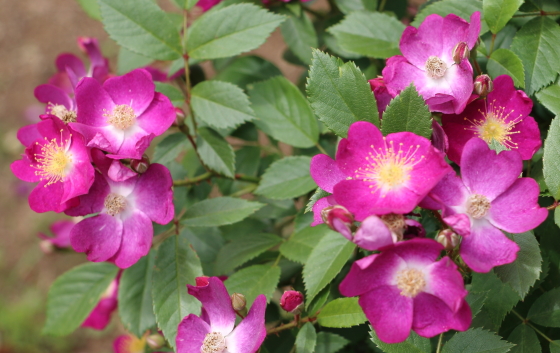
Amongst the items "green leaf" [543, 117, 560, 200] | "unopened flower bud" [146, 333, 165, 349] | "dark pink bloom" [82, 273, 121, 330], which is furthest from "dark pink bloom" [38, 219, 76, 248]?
"green leaf" [543, 117, 560, 200]

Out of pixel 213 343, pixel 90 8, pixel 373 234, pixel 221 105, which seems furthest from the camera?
pixel 90 8

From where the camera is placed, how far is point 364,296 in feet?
2.75

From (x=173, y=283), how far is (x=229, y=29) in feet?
2.19

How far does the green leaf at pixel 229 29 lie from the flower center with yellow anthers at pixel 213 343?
694 mm

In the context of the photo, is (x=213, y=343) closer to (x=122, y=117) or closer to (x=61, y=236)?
(x=122, y=117)

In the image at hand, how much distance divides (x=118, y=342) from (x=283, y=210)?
827mm

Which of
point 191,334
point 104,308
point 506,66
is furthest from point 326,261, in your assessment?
point 104,308

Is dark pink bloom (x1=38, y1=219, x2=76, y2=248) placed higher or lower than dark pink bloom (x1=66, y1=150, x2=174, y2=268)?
lower

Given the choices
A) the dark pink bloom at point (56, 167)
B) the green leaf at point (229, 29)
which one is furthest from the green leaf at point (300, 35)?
the dark pink bloom at point (56, 167)

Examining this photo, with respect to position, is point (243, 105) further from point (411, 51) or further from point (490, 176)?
point (490, 176)

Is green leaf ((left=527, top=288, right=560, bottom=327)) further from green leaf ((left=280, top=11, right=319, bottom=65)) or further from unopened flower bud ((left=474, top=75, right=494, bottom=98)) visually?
green leaf ((left=280, top=11, right=319, bottom=65))

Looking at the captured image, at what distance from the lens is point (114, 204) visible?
→ 1.15 metres

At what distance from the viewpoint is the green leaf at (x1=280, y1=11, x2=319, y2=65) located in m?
1.52

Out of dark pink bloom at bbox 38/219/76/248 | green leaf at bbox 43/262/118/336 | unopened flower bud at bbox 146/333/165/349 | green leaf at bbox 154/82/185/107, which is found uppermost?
green leaf at bbox 154/82/185/107
